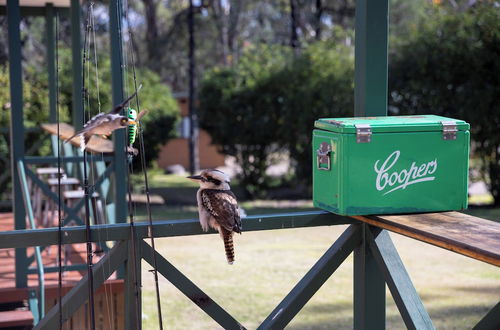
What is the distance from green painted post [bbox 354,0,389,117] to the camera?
3.31 meters

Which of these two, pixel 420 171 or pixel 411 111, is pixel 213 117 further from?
pixel 420 171

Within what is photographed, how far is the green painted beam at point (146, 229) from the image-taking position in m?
2.81

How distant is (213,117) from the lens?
52.5ft

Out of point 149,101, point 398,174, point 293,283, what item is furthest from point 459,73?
point 398,174

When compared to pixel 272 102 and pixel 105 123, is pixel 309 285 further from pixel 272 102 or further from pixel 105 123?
pixel 272 102

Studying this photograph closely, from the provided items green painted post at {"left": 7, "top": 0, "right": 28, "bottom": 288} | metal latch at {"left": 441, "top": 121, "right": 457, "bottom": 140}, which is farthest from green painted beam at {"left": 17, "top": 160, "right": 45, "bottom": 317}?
metal latch at {"left": 441, "top": 121, "right": 457, "bottom": 140}

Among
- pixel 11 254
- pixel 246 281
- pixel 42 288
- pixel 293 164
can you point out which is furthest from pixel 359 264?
pixel 293 164

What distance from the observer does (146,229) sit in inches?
116

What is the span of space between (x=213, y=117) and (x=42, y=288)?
36.5ft

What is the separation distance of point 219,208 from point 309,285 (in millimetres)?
544

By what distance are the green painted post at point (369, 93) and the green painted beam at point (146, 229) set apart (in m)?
0.23

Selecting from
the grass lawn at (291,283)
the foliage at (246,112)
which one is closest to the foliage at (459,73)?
the foliage at (246,112)

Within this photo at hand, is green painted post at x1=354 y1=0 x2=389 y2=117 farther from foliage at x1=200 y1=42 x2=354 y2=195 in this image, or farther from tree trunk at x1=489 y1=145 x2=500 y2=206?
tree trunk at x1=489 y1=145 x2=500 y2=206

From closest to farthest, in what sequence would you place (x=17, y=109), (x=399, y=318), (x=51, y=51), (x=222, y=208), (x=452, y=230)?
1. (x=452, y=230)
2. (x=222, y=208)
3. (x=17, y=109)
4. (x=399, y=318)
5. (x=51, y=51)
